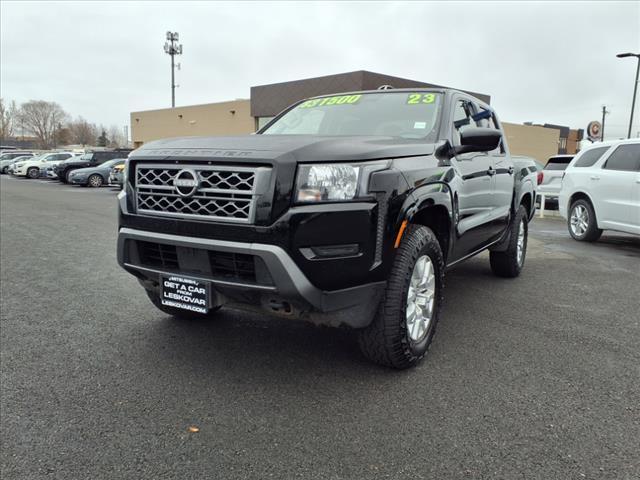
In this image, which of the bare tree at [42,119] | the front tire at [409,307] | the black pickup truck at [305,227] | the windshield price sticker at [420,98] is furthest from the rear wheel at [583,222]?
A: the bare tree at [42,119]

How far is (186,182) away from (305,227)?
2.56ft

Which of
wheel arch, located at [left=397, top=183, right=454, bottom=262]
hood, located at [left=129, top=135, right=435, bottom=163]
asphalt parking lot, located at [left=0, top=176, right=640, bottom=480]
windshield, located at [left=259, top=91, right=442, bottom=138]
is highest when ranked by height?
windshield, located at [left=259, top=91, right=442, bottom=138]

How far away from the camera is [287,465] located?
7.75 feet

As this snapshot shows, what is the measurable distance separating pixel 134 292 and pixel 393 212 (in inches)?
129

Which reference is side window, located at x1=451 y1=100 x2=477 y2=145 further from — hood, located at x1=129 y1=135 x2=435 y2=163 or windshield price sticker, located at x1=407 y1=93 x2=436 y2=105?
hood, located at x1=129 y1=135 x2=435 y2=163

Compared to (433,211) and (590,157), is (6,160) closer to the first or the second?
(590,157)

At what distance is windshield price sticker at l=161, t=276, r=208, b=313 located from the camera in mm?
2988

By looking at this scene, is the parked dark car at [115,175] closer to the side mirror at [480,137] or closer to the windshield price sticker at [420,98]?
the windshield price sticker at [420,98]

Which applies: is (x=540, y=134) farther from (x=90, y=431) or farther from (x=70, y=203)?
(x=90, y=431)

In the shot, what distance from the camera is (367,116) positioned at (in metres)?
4.28

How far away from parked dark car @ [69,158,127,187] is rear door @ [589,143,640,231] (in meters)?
20.8

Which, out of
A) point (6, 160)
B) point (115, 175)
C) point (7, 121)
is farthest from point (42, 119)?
point (115, 175)

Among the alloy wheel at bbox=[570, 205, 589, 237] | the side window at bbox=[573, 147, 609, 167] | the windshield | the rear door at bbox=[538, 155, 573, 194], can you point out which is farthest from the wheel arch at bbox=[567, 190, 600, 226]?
the windshield

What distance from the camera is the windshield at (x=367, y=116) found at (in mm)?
3996
